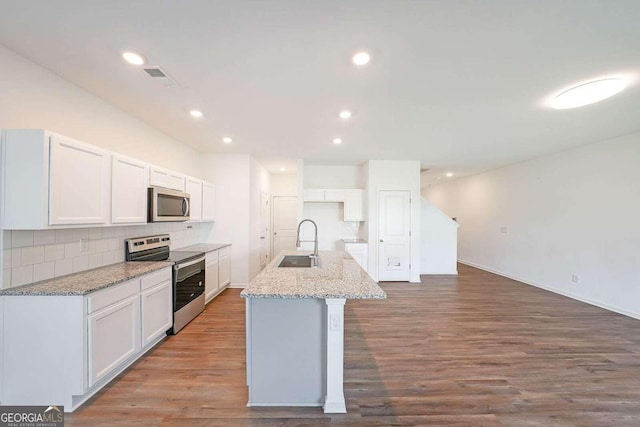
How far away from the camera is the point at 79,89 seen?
250 centimetres

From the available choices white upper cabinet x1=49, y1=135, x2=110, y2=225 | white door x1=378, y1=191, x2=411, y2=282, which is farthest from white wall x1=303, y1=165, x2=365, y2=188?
white upper cabinet x1=49, y1=135, x2=110, y2=225

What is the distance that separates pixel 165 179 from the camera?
3.33 meters

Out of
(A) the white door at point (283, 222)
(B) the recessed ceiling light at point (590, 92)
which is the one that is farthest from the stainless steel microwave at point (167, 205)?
(B) the recessed ceiling light at point (590, 92)

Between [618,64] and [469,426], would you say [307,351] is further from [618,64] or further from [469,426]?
[618,64]

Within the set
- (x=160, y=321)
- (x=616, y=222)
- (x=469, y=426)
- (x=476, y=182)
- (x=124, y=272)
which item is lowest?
(x=469, y=426)

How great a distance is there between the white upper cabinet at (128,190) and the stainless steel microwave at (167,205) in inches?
3.1

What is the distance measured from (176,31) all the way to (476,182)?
25.4 ft

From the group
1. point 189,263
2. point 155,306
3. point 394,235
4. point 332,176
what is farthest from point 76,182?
point 394,235

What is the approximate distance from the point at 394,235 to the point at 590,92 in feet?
12.2

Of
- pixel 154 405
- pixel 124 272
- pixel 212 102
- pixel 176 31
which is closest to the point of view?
pixel 176 31

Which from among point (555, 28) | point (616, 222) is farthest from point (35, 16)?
point (616, 222)

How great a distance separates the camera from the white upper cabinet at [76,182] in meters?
1.92

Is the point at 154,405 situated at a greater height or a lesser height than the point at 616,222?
lesser

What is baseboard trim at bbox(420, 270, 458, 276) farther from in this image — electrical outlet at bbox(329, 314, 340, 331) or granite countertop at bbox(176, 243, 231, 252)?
electrical outlet at bbox(329, 314, 340, 331)
